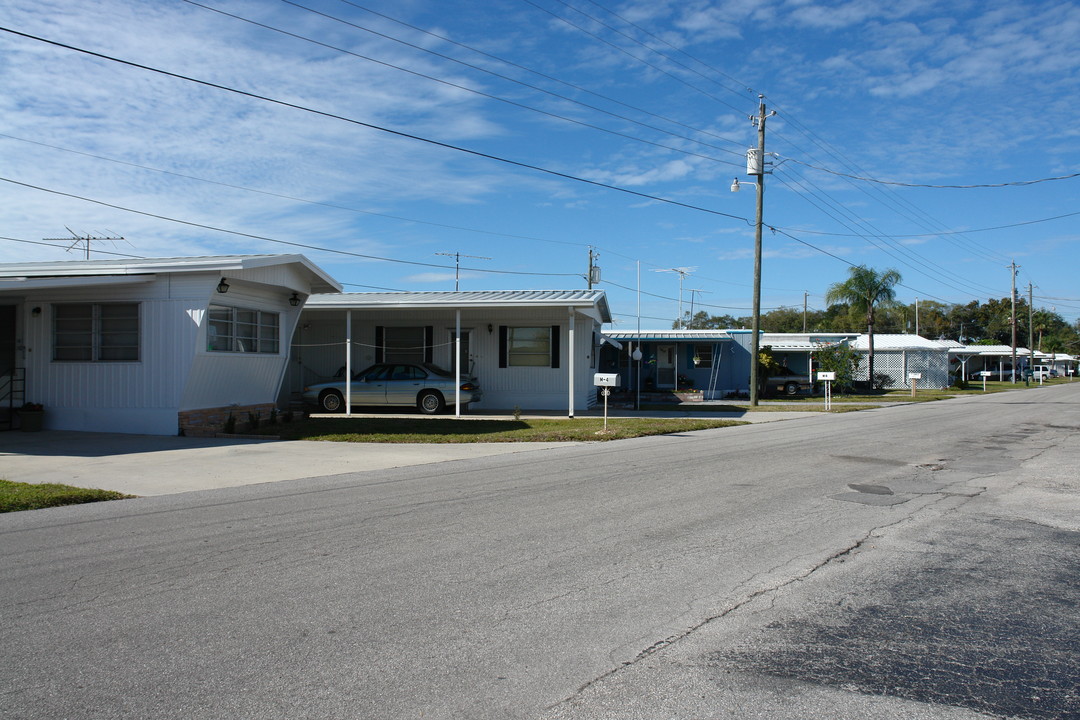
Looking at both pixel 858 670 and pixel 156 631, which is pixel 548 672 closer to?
pixel 858 670

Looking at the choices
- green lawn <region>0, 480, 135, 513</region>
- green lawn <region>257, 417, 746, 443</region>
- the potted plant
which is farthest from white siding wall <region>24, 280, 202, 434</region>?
green lawn <region>0, 480, 135, 513</region>

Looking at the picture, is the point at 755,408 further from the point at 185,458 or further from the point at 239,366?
the point at 185,458

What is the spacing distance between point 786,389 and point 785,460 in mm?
24106

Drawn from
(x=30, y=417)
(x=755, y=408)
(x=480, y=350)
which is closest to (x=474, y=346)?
(x=480, y=350)

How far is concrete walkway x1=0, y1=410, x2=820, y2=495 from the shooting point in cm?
1005

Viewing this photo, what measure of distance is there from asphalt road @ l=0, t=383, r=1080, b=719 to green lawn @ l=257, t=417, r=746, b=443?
5.54m

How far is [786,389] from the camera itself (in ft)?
114

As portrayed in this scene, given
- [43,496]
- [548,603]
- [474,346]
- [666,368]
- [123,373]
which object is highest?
[474,346]

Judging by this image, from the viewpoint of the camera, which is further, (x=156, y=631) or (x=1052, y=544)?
(x=1052, y=544)

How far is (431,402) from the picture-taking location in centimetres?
2073

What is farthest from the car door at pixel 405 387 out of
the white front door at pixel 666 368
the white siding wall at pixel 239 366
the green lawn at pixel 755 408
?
the white front door at pixel 666 368

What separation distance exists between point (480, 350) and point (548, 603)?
18117mm

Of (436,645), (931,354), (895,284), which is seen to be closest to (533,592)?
(436,645)

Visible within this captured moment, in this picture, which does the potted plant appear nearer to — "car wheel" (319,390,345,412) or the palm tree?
"car wheel" (319,390,345,412)
